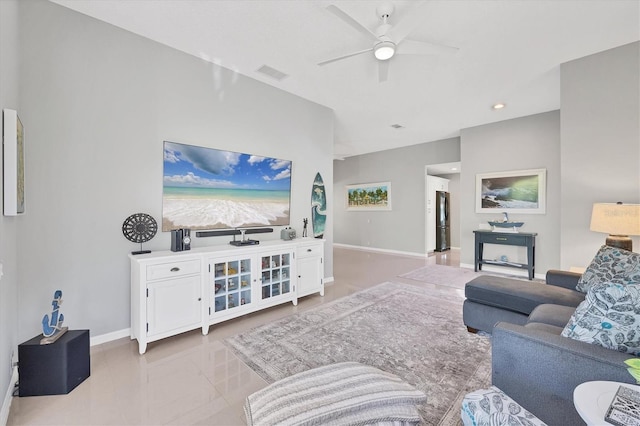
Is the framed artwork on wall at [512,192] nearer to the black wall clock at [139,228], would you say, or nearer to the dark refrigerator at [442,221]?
the dark refrigerator at [442,221]

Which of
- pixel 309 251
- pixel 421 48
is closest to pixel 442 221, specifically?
pixel 309 251

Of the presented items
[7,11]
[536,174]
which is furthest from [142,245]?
[536,174]

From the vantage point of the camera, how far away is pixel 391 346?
94.5 inches

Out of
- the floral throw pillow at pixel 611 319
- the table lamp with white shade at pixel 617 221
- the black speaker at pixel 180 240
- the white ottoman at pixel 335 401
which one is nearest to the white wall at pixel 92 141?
the black speaker at pixel 180 240

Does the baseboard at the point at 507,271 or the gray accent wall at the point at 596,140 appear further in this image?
the baseboard at the point at 507,271

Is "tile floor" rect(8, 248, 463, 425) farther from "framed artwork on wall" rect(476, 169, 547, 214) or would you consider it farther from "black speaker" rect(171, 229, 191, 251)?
"framed artwork on wall" rect(476, 169, 547, 214)

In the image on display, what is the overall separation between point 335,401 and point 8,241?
7.54 ft

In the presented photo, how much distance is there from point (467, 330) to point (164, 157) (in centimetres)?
358

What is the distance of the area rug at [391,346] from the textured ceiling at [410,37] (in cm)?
273

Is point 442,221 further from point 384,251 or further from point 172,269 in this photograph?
point 172,269

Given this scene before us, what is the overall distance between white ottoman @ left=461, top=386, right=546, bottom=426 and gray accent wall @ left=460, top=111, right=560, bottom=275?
16.4 feet

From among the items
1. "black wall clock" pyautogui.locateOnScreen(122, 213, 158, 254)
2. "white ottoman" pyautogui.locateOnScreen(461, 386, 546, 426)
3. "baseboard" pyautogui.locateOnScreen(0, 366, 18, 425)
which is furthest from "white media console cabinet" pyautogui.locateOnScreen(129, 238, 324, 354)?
"white ottoman" pyautogui.locateOnScreen(461, 386, 546, 426)

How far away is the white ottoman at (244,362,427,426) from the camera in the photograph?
1052 mm

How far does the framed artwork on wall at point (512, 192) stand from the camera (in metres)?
4.74
